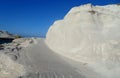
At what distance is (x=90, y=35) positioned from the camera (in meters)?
7.15

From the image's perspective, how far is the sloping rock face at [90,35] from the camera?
6668 millimetres

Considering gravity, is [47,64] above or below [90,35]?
below

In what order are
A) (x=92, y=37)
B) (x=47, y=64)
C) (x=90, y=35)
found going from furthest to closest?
(x=90, y=35) → (x=92, y=37) → (x=47, y=64)

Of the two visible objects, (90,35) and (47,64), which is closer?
(47,64)

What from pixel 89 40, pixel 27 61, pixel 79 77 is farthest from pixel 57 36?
pixel 79 77

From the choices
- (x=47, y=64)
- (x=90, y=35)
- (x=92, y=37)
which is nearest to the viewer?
(x=47, y=64)

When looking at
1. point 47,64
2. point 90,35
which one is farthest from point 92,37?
point 47,64

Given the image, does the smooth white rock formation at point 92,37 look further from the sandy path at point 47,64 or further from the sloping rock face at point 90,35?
the sandy path at point 47,64

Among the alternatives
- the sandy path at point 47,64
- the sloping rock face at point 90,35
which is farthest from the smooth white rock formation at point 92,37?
the sandy path at point 47,64

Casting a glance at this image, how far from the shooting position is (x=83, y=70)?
6.22 m

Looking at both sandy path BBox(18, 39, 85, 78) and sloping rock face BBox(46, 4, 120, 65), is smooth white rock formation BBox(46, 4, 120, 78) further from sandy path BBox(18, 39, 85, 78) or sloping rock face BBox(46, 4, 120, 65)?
sandy path BBox(18, 39, 85, 78)

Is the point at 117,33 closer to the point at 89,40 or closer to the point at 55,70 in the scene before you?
the point at 89,40

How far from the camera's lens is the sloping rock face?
6.67 metres

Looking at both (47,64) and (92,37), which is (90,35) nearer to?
(92,37)
